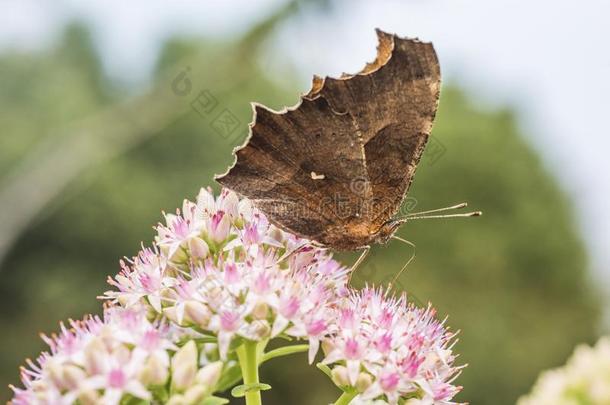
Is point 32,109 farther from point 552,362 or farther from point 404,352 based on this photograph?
point 404,352

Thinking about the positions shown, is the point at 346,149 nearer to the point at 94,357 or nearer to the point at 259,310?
the point at 259,310

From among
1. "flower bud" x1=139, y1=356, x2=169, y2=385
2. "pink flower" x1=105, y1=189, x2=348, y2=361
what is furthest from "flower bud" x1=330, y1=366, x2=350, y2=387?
"flower bud" x1=139, y1=356, x2=169, y2=385

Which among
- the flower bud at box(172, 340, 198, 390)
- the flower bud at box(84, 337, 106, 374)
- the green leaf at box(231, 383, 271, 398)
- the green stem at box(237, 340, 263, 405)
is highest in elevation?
A: the green stem at box(237, 340, 263, 405)

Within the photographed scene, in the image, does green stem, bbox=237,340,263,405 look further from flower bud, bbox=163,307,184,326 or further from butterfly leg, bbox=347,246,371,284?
A: butterfly leg, bbox=347,246,371,284

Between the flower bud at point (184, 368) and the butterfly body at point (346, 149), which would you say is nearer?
the flower bud at point (184, 368)

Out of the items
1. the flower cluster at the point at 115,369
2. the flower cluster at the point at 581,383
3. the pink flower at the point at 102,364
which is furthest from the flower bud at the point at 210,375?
the flower cluster at the point at 581,383

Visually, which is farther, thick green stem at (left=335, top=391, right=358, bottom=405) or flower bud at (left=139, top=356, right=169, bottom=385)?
thick green stem at (left=335, top=391, right=358, bottom=405)

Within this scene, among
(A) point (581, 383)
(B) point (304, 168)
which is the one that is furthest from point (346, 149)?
(A) point (581, 383)

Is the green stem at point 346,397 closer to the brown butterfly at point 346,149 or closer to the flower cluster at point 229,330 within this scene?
the flower cluster at point 229,330
